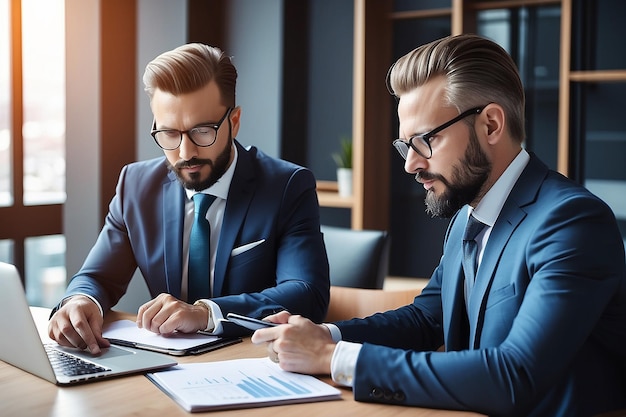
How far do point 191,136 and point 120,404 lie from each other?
1.02m

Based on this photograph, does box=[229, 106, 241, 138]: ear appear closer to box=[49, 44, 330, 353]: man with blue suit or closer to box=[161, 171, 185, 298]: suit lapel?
box=[49, 44, 330, 353]: man with blue suit

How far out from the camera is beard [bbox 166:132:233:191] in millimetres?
2240

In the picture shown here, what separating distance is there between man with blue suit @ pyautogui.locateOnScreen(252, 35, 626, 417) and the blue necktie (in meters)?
0.65

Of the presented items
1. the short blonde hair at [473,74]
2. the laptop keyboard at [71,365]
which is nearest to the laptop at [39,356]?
the laptop keyboard at [71,365]

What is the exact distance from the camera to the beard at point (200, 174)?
88.2 inches

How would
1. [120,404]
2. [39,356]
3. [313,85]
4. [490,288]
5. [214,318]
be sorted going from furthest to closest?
[313,85]
[214,318]
[490,288]
[39,356]
[120,404]

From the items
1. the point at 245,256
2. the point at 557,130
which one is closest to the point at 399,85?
the point at 245,256

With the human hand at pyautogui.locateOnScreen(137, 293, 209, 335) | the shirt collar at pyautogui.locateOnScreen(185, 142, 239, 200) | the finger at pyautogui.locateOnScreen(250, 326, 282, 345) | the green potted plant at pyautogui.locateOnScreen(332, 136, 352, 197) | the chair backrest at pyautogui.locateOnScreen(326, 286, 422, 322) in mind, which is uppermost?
the shirt collar at pyautogui.locateOnScreen(185, 142, 239, 200)

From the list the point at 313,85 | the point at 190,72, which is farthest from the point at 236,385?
the point at 313,85

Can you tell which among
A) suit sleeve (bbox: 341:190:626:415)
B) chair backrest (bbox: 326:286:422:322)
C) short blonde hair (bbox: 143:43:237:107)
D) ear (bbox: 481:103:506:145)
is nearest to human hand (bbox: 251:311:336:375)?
suit sleeve (bbox: 341:190:626:415)

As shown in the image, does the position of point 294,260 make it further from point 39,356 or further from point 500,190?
point 39,356

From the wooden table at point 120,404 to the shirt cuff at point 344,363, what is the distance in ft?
0.07

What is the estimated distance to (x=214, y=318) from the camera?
1875 millimetres

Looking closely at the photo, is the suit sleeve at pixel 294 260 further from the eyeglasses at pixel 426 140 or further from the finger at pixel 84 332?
the eyeglasses at pixel 426 140
